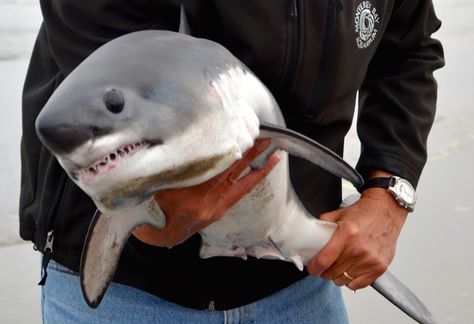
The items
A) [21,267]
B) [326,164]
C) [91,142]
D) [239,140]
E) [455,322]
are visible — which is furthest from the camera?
[21,267]

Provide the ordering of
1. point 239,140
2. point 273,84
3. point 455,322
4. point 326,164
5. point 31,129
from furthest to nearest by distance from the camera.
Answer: point 455,322, point 31,129, point 273,84, point 326,164, point 239,140

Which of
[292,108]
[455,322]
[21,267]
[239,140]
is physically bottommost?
[21,267]

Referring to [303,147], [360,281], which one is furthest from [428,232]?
[303,147]

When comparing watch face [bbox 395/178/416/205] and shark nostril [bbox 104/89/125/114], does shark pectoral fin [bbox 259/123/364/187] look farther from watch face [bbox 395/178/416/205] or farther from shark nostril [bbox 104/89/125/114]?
watch face [bbox 395/178/416/205]

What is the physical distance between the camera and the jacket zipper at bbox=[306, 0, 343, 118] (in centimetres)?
173

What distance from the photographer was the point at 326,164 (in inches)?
59.7

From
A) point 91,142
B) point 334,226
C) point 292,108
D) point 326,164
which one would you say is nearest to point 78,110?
point 91,142

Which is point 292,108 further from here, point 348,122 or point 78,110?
point 78,110

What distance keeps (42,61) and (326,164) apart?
73cm

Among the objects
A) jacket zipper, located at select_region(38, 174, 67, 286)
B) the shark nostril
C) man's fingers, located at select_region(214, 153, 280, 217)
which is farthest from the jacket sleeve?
the shark nostril

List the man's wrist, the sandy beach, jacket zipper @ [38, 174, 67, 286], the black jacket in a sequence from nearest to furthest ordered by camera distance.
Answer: the black jacket, jacket zipper @ [38, 174, 67, 286], the man's wrist, the sandy beach

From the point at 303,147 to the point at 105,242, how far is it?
1.26 ft

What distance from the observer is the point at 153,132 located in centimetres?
A: 119

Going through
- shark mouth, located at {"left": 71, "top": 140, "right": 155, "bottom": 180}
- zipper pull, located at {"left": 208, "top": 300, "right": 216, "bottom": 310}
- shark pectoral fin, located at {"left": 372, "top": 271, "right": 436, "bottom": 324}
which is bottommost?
shark pectoral fin, located at {"left": 372, "top": 271, "right": 436, "bottom": 324}
